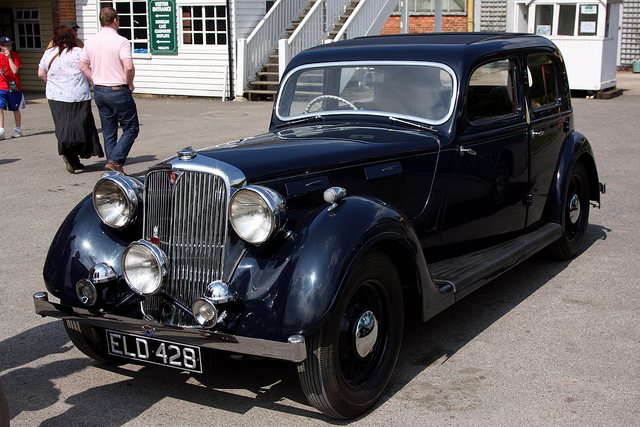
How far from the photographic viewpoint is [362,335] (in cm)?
330

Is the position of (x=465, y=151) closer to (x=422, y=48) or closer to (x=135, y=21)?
(x=422, y=48)

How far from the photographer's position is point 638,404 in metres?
3.35

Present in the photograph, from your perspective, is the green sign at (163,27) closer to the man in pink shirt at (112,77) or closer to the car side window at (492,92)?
the man in pink shirt at (112,77)

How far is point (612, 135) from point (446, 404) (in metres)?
9.69

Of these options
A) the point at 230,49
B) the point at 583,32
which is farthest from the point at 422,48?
the point at 583,32

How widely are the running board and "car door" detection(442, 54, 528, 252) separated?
4.0 inches

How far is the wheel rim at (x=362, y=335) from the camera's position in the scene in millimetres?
3260

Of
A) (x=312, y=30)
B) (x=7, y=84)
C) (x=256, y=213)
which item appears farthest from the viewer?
(x=312, y=30)

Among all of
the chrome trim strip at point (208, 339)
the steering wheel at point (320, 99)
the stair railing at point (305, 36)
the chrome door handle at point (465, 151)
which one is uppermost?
the stair railing at point (305, 36)

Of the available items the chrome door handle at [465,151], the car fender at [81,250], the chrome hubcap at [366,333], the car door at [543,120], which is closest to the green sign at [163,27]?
the car door at [543,120]

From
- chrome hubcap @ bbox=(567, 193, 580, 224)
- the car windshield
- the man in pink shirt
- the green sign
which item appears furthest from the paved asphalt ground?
the green sign

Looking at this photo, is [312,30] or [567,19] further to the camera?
[312,30]

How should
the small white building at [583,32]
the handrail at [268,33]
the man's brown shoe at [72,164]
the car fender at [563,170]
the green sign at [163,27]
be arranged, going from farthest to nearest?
the green sign at [163,27], the handrail at [268,33], the small white building at [583,32], the man's brown shoe at [72,164], the car fender at [563,170]

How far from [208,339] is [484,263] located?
1.97 meters
